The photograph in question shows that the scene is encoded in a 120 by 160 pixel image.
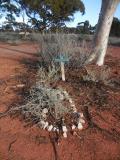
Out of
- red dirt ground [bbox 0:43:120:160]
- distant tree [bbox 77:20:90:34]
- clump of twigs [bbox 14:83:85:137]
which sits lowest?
distant tree [bbox 77:20:90:34]

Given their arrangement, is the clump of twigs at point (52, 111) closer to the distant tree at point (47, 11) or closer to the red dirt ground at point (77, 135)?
the red dirt ground at point (77, 135)

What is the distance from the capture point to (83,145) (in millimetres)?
5367

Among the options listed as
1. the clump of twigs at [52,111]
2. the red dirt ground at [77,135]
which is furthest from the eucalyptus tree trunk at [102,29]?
the clump of twigs at [52,111]

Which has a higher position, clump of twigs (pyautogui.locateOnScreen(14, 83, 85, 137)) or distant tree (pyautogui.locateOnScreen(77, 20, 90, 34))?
clump of twigs (pyautogui.locateOnScreen(14, 83, 85, 137))

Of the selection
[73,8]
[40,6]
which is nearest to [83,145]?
[40,6]

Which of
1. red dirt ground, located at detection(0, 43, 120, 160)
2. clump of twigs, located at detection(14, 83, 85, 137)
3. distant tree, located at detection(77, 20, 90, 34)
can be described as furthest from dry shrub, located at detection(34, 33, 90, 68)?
distant tree, located at detection(77, 20, 90, 34)

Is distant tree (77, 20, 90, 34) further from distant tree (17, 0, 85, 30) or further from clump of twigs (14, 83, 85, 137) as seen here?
clump of twigs (14, 83, 85, 137)

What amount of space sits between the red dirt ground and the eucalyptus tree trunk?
6.70 feet

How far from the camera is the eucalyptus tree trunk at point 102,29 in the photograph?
29.8ft

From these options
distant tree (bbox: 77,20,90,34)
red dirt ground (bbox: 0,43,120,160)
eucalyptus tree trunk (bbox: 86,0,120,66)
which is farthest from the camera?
distant tree (bbox: 77,20,90,34)

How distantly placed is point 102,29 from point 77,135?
436 cm

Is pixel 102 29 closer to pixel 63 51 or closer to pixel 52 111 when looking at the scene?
pixel 63 51

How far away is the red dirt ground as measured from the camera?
517cm

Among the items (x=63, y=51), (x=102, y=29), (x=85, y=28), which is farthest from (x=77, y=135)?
(x=85, y=28)
